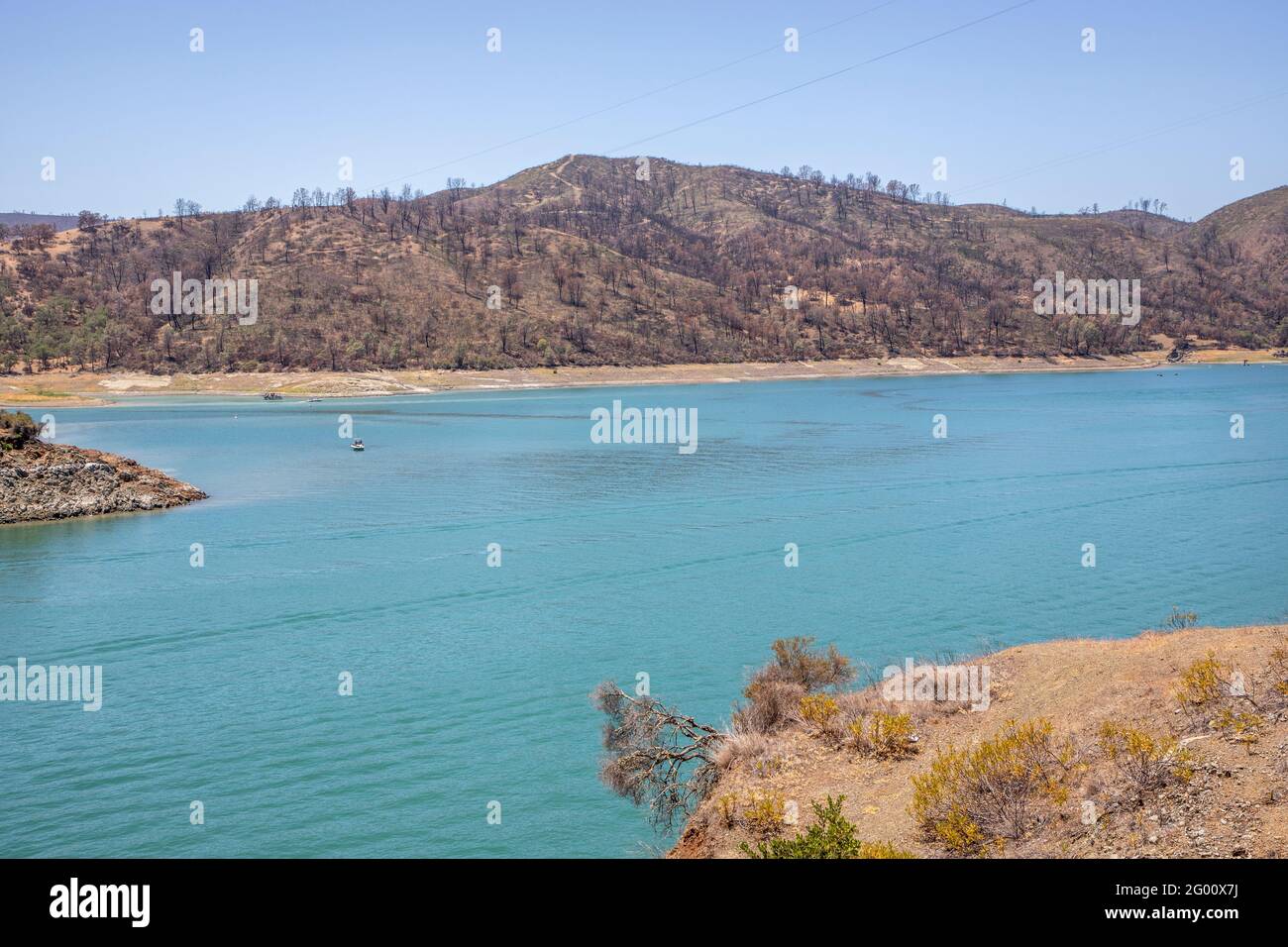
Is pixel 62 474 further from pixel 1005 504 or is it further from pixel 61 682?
pixel 1005 504

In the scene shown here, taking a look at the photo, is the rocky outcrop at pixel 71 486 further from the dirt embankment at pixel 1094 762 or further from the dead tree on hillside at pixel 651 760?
the dirt embankment at pixel 1094 762

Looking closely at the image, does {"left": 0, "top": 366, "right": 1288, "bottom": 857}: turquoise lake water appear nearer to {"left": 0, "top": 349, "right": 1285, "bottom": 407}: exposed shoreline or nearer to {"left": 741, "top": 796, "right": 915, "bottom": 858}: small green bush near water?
{"left": 741, "top": 796, "right": 915, "bottom": 858}: small green bush near water

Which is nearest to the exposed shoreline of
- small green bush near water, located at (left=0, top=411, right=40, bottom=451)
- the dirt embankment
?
small green bush near water, located at (left=0, top=411, right=40, bottom=451)

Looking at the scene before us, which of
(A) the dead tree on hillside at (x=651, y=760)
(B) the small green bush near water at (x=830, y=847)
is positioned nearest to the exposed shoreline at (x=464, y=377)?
(A) the dead tree on hillside at (x=651, y=760)

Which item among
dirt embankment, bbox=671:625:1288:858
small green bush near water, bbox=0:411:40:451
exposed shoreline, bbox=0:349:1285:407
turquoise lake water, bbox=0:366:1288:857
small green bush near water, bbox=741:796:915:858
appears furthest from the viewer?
exposed shoreline, bbox=0:349:1285:407

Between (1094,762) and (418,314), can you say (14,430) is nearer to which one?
(1094,762)
